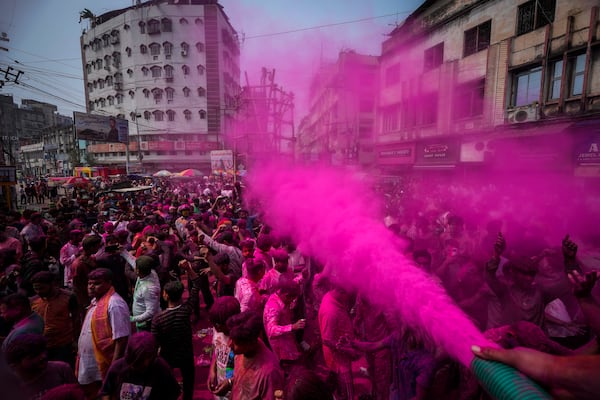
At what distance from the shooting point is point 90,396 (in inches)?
125

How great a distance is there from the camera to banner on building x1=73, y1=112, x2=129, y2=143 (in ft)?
94.6

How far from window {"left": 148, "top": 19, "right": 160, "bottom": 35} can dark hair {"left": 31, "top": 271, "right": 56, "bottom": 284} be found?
5453 centimetres

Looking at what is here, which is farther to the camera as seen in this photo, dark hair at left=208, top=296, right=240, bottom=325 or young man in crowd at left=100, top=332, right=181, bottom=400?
dark hair at left=208, top=296, right=240, bottom=325

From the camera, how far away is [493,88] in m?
13.4

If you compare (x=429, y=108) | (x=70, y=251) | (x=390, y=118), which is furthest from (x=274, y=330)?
(x=390, y=118)

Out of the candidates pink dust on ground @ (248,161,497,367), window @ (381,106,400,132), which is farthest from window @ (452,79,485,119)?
pink dust on ground @ (248,161,497,367)

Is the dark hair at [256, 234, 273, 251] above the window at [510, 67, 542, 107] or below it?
below

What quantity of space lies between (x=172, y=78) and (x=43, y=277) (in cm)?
5128

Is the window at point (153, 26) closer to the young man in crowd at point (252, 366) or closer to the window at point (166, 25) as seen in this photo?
the window at point (166, 25)

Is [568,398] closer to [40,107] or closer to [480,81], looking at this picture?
[480,81]

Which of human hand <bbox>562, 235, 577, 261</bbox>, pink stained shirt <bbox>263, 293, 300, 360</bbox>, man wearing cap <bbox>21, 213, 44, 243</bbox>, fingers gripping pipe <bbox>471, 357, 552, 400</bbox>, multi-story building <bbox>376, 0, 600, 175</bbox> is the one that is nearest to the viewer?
fingers gripping pipe <bbox>471, 357, 552, 400</bbox>

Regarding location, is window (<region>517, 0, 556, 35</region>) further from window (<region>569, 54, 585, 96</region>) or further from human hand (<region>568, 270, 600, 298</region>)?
human hand (<region>568, 270, 600, 298</region>)

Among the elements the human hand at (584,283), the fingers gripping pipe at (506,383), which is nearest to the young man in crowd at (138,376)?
the fingers gripping pipe at (506,383)

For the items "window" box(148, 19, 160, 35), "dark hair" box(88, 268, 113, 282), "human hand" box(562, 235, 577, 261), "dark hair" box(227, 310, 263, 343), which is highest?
"window" box(148, 19, 160, 35)
